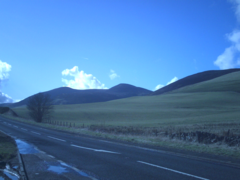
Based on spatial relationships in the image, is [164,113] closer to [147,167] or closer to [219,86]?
[147,167]

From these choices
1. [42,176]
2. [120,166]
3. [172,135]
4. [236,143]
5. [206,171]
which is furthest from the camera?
[172,135]

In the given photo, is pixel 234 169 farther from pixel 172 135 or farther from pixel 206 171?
pixel 172 135

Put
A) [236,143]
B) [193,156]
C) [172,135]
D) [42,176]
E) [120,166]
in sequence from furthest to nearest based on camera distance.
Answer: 1. [172,135]
2. [236,143]
3. [193,156]
4. [120,166]
5. [42,176]

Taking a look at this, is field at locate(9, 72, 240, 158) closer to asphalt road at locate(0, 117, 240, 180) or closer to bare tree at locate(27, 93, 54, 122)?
asphalt road at locate(0, 117, 240, 180)

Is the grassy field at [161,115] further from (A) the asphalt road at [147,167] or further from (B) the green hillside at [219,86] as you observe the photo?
(B) the green hillside at [219,86]

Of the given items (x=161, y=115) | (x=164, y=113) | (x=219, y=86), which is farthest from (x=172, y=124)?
(x=219, y=86)

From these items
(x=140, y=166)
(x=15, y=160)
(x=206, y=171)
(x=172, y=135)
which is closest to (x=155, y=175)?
(x=140, y=166)

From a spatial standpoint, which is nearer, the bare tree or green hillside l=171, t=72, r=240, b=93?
the bare tree

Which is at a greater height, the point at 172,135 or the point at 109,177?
the point at 172,135

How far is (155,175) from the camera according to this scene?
796 centimetres

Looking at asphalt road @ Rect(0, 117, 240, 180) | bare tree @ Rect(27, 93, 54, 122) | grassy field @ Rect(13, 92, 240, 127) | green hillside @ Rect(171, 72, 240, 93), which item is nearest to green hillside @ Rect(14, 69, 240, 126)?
grassy field @ Rect(13, 92, 240, 127)

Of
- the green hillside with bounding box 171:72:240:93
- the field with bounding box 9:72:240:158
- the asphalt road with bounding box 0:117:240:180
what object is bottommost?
the asphalt road with bounding box 0:117:240:180

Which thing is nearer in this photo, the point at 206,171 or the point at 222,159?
the point at 206,171

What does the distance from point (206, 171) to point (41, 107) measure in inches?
2104
